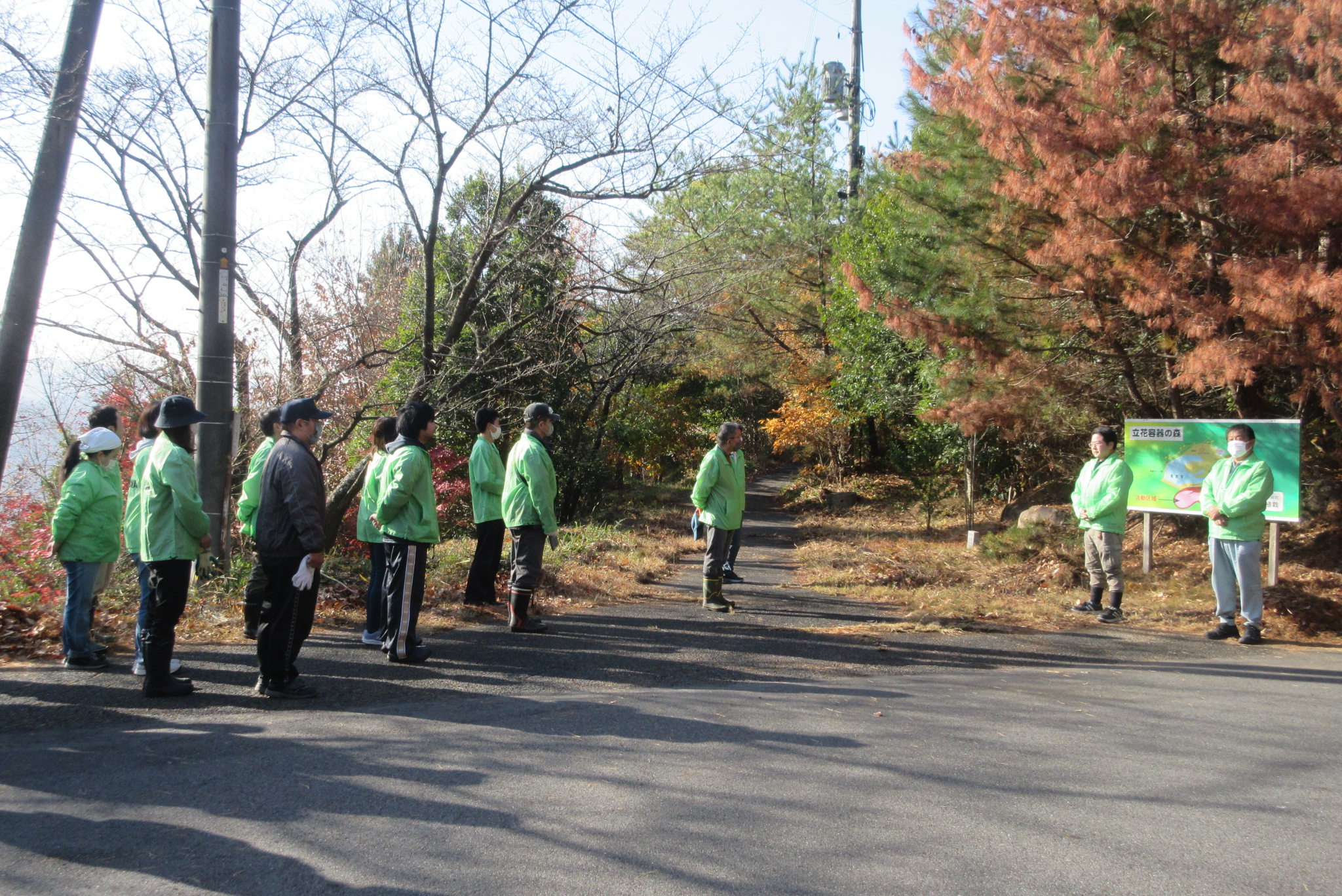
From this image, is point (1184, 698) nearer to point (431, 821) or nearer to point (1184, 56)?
point (431, 821)

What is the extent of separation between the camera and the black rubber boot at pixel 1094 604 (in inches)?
358

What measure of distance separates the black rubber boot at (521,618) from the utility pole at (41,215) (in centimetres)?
368

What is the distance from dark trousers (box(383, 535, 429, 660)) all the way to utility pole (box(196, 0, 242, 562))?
7.90ft

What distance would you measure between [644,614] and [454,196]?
616 centimetres

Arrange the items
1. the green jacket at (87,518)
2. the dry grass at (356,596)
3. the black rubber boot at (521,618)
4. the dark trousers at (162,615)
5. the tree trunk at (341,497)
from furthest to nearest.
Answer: the tree trunk at (341,497) → the black rubber boot at (521,618) → the dry grass at (356,596) → the green jacket at (87,518) → the dark trousers at (162,615)

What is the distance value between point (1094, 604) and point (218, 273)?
8.73 metres

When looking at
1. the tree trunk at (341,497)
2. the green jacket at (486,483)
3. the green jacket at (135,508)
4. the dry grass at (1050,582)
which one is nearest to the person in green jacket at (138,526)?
the green jacket at (135,508)

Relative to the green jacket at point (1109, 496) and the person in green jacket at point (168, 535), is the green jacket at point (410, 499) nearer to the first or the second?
the person in green jacket at point (168, 535)

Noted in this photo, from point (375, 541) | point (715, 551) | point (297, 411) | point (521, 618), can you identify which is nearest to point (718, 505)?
point (715, 551)

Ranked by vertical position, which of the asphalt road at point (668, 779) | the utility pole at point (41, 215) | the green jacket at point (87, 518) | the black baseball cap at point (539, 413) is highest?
the utility pole at point (41, 215)

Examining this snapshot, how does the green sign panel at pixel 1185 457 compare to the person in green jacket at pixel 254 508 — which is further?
the green sign panel at pixel 1185 457

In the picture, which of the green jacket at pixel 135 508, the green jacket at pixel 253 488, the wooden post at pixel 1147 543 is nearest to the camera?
the green jacket at pixel 135 508

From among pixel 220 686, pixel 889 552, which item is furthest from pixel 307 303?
pixel 889 552

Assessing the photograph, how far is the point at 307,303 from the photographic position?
11617 mm
